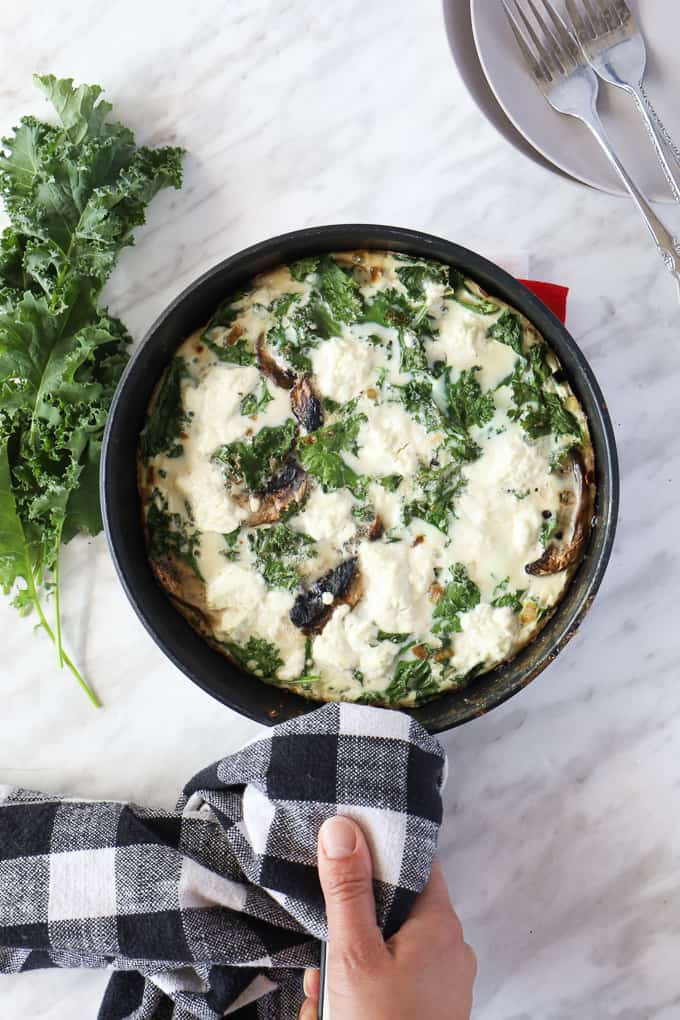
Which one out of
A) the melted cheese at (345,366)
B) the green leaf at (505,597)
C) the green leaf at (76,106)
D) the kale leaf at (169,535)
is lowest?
the green leaf at (505,597)

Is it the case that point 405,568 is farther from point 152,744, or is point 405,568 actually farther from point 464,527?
point 152,744

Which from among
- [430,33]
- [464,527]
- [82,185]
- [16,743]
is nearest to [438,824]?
[464,527]

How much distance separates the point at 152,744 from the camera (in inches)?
81.9

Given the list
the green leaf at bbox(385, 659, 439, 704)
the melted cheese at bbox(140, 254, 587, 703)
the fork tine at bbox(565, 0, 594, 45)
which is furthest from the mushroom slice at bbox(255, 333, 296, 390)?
the fork tine at bbox(565, 0, 594, 45)

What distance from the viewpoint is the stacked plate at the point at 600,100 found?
1748mm

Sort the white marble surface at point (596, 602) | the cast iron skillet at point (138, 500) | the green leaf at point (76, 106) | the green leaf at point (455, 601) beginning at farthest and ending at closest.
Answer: the white marble surface at point (596, 602)
the green leaf at point (76, 106)
the green leaf at point (455, 601)
the cast iron skillet at point (138, 500)

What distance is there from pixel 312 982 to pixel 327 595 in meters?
0.86

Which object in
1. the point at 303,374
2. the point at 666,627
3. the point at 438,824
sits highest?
the point at 303,374

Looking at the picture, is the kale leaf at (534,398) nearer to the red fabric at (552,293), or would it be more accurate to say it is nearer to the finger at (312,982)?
the red fabric at (552,293)

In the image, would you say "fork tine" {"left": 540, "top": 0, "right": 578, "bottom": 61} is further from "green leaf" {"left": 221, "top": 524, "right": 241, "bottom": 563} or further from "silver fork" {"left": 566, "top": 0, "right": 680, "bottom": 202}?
"green leaf" {"left": 221, "top": 524, "right": 241, "bottom": 563}

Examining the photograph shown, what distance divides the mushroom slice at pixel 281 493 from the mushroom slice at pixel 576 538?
0.46 meters

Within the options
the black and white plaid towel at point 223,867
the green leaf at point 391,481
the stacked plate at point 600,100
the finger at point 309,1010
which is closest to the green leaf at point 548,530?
the green leaf at point 391,481

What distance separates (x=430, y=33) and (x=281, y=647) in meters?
1.32

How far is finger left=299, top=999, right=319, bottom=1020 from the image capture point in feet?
6.58
